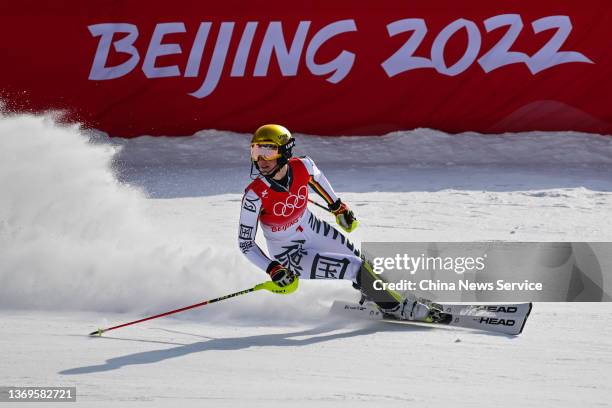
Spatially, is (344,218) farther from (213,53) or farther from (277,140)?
(213,53)

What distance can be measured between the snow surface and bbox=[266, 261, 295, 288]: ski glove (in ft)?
1.28

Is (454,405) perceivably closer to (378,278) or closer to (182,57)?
(378,278)

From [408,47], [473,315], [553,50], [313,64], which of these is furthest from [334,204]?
[553,50]

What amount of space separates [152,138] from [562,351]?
810 cm

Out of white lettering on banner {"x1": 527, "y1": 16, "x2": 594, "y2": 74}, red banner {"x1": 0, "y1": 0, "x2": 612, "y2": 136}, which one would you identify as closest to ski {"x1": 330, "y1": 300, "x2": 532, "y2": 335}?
red banner {"x1": 0, "y1": 0, "x2": 612, "y2": 136}

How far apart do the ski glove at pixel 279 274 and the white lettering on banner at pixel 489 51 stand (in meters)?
6.92

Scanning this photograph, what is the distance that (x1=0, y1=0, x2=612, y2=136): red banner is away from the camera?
1206 cm

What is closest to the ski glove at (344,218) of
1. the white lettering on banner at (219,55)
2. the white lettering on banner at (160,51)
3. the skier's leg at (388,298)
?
the skier's leg at (388,298)

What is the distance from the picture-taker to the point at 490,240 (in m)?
8.57

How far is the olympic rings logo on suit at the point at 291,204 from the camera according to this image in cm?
610

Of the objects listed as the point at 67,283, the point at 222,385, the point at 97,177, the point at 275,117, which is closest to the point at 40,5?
the point at 275,117

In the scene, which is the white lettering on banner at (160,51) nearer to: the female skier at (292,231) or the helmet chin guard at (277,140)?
the female skier at (292,231)

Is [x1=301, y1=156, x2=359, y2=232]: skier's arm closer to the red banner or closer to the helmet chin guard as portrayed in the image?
the helmet chin guard

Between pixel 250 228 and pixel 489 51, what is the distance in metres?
7.11
